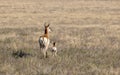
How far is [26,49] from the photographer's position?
1608 cm

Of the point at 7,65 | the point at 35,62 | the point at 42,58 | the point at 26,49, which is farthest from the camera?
the point at 26,49

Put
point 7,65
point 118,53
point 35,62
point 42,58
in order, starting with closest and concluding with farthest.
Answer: point 7,65, point 35,62, point 42,58, point 118,53

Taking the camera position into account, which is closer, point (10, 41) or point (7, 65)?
point (7, 65)

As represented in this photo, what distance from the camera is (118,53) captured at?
15.1 metres

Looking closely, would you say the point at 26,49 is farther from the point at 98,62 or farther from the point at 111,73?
the point at 111,73

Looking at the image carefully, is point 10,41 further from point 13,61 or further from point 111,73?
point 111,73

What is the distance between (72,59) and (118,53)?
255 centimetres

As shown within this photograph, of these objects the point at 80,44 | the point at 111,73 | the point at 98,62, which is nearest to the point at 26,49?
the point at 80,44

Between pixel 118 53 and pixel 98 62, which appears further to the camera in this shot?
pixel 118 53

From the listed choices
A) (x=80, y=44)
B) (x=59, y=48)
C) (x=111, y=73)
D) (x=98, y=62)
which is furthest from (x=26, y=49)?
(x=111, y=73)

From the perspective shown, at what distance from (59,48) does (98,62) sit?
3.72 meters

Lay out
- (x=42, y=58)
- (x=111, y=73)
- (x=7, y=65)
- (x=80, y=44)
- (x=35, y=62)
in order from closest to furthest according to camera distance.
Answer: (x=111, y=73) < (x=7, y=65) < (x=35, y=62) < (x=42, y=58) < (x=80, y=44)

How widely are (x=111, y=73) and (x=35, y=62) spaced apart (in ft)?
10.2

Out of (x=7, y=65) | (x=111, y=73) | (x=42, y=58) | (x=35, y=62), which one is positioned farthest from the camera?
(x=42, y=58)
